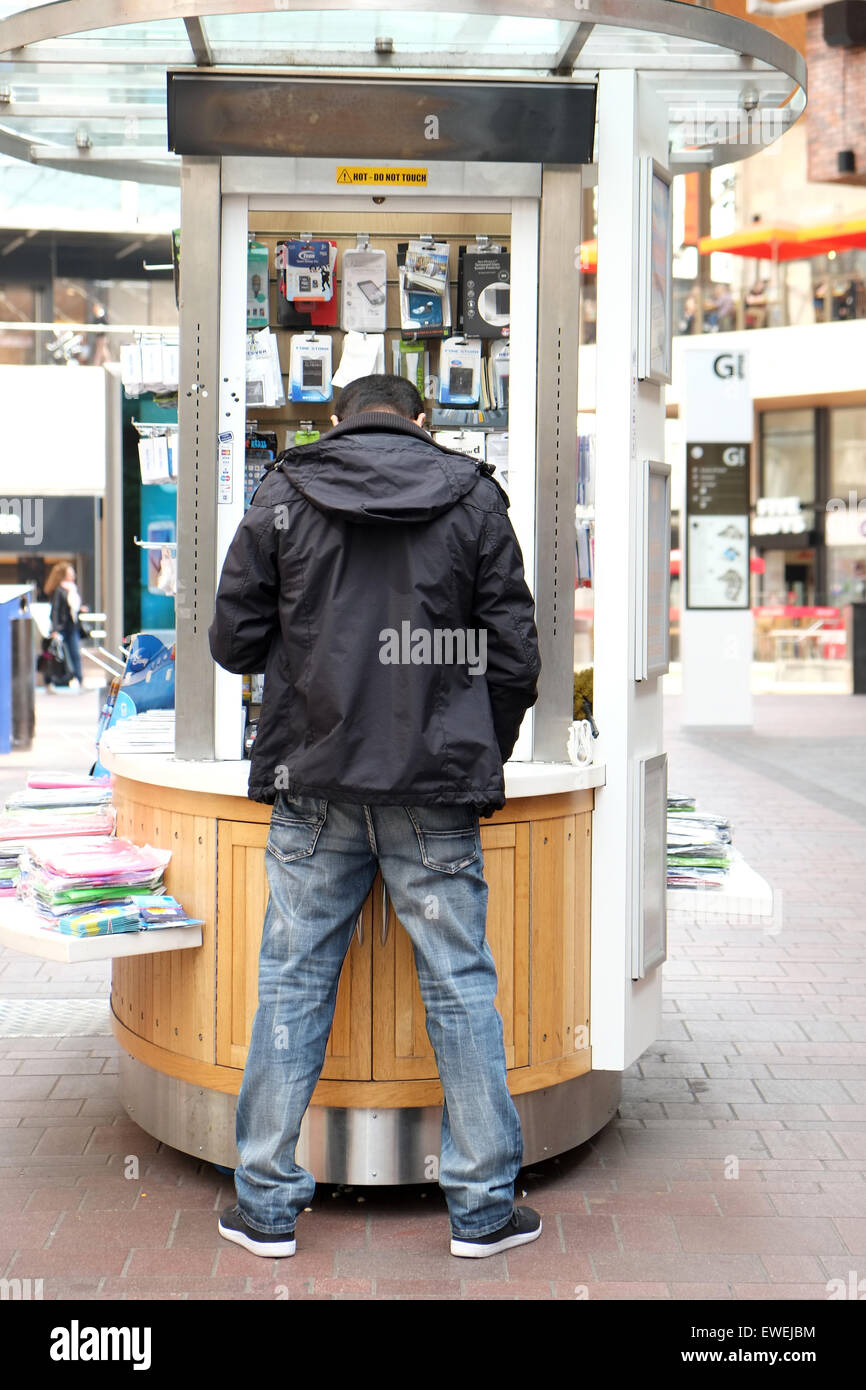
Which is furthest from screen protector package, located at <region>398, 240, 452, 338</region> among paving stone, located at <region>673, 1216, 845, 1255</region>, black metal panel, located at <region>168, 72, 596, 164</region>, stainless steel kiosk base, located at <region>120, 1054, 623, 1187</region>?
paving stone, located at <region>673, 1216, 845, 1255</region>

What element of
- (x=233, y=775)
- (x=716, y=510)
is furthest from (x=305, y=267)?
(x=716, y=510)

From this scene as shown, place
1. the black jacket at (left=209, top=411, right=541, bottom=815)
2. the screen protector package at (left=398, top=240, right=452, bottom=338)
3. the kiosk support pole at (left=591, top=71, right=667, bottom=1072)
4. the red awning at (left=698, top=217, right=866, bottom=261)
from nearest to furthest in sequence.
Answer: the black jacket at (left=209, top=411, right=541, bottom=815) < the kiosk support pole at (left=591, top=71, right=667, bottom=1072) < the screen protector package at (left=398, top=240, right=452, bottom=338) < the red awning at (left=698, top=217, right=866, bottom=261)

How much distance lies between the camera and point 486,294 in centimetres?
467

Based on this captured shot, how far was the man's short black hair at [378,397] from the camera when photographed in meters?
3.70

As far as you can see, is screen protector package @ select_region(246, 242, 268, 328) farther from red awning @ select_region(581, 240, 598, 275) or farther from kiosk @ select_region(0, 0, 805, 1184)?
red awning @ select_region(581, 240, 598, 275)

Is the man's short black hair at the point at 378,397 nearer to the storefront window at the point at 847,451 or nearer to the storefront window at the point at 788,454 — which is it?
the storefront window at the point at 847,451

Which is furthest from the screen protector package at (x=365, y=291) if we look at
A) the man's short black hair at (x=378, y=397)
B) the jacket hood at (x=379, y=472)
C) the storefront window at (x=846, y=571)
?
the storefront window at (x=846, y=571)

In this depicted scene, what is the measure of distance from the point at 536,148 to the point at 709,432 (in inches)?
508

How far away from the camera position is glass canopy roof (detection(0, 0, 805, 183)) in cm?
393

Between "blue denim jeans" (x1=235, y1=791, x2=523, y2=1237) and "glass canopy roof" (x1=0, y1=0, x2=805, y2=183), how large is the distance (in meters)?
2.00

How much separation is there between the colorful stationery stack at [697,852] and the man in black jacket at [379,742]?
3.72ft

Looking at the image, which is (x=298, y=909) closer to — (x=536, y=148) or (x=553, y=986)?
(x=553, y=986)

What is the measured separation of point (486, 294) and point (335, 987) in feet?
7.00
